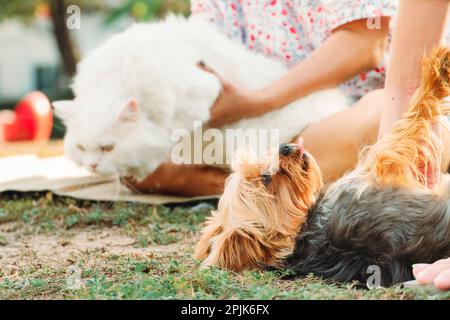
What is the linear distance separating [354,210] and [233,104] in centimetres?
164

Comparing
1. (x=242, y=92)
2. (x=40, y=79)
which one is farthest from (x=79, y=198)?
(x=40, y=79)

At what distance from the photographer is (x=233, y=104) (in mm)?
4164

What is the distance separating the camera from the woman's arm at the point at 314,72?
164 inches

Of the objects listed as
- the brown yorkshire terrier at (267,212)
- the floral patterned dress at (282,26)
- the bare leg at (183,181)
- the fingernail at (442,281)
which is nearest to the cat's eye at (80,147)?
the bare leg at (183,181)

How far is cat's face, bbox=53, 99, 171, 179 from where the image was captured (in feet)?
13.4

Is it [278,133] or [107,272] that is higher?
[278,133]

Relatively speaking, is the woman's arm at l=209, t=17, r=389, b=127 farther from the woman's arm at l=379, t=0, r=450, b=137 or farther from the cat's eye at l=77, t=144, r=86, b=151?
the woman's arm at l=379, t=0, r=450, b=137

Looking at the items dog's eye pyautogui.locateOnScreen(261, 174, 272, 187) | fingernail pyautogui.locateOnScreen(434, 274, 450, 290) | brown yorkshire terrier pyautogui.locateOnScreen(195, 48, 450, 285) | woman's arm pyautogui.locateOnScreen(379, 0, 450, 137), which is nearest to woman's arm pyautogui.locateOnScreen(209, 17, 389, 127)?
woman's arm pyautogui.locateOnScreen(379, 0, 450, 137)

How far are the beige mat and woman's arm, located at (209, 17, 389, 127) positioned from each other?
0.73 m

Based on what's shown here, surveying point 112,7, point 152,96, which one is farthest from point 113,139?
point 112,7

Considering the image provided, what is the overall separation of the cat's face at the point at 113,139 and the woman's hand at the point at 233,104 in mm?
314

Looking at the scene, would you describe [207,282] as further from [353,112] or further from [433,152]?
[353,112]
